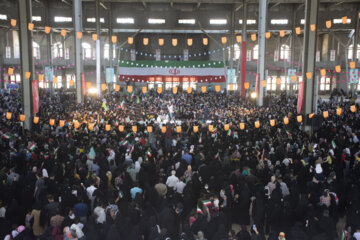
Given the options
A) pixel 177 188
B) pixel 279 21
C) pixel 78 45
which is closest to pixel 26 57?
pixel 78 45

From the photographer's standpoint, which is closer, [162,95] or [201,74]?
[162,95]

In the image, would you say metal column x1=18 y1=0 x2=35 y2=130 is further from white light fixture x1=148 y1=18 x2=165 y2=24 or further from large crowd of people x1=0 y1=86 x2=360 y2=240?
white light fixture x1=148 y1=18 x2=165 y2=24

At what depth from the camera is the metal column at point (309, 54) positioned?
17.4 metres

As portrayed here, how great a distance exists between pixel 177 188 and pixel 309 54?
1350 centimetres

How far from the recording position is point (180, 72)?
34.3 metres

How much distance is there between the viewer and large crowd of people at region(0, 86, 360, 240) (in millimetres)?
6309

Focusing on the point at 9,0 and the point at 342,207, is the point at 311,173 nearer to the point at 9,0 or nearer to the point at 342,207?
the point at 342,207

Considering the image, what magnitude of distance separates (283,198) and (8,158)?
9.20 m

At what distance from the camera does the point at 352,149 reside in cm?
1206

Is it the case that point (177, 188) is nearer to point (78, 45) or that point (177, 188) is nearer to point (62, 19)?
point (78, 45)

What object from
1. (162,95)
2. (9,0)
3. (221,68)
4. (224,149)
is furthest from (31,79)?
(221,68)

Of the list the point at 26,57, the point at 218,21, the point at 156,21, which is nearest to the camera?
the point at 26,57

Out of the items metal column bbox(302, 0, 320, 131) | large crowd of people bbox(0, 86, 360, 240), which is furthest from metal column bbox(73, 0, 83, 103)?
metal column bbox(302, 0, 320, 131)

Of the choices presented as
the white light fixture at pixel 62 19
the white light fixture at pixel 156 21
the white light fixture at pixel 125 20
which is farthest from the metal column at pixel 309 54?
the white light fixture at pixel 62 19
